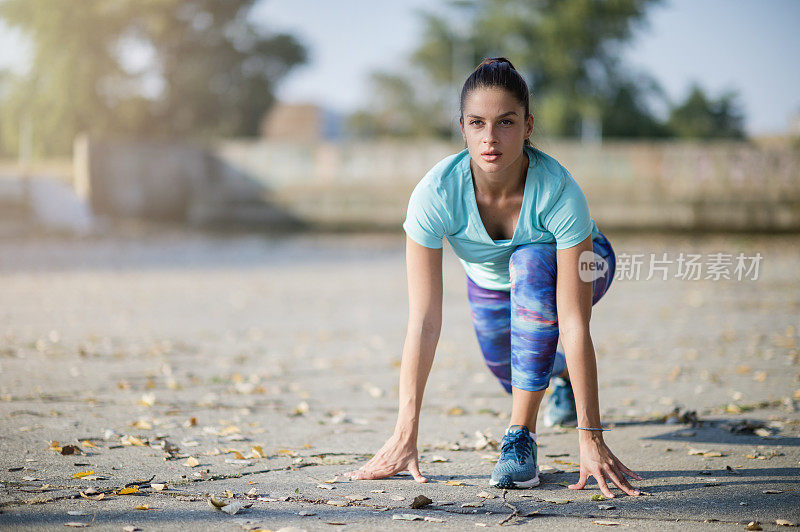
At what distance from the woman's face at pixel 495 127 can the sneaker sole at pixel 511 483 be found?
1213 mm

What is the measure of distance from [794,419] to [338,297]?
277 inches

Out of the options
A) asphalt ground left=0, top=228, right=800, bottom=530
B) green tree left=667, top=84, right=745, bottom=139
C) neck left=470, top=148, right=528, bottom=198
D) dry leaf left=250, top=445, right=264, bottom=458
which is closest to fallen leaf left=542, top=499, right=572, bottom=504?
asphalt ground left=0, top=228, right=800, bottom=530

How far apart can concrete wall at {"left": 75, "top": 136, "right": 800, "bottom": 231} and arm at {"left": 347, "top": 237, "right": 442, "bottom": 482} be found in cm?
1990

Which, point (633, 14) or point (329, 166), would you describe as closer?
point (329, 166)

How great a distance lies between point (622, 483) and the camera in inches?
115

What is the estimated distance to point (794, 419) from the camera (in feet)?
13.5

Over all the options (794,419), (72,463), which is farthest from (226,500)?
(794,419)

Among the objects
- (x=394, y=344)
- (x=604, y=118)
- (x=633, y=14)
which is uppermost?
(x=633, y=14)

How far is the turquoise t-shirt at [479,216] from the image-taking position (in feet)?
9.79

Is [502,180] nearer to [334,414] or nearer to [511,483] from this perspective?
[511,483]

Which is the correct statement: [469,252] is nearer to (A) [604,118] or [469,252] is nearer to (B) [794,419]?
(B) [794,419]

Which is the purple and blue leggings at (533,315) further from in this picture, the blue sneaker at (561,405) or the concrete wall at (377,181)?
the concrete wall at (377,181)

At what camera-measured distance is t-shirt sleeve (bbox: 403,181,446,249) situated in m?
3.06

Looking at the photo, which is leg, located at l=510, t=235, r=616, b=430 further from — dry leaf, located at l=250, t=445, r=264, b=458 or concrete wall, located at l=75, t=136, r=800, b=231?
concrete wall, located at l=75, t=136, r=800, b=231
